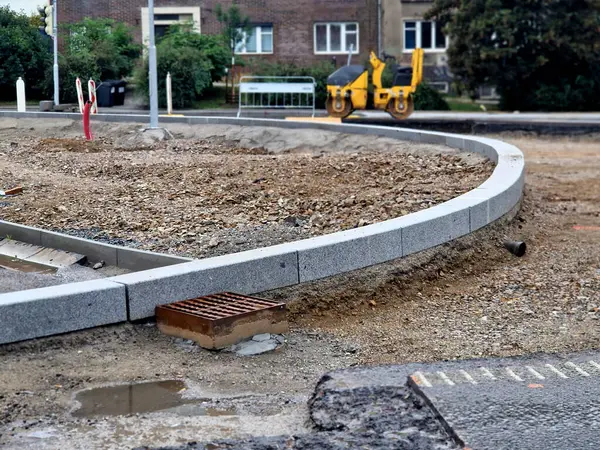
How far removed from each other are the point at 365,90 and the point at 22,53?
553 inches

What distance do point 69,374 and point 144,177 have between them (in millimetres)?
8085

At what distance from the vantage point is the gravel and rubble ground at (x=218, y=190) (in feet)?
32.0

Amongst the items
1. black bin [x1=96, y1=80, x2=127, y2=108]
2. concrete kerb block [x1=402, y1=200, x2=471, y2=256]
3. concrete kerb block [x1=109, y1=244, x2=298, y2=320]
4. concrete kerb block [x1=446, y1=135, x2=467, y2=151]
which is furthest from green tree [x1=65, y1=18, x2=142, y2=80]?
concrete kerb block [x1=109, y1=244, x2=298, y2=320]

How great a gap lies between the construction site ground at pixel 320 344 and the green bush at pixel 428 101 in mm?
28695

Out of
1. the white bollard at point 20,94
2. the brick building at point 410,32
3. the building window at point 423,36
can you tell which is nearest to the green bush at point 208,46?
the brick building at point 410,32

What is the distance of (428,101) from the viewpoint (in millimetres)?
38125

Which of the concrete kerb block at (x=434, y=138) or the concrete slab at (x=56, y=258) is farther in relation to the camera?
the concrete kerb block at (x=434, y=138)

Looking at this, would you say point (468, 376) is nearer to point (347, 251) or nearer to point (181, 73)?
point (347, 251)

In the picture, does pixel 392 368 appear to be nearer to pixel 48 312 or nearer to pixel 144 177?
pixel 48 312

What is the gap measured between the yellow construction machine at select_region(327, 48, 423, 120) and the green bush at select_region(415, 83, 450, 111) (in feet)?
31.9


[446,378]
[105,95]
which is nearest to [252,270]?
[446,378]

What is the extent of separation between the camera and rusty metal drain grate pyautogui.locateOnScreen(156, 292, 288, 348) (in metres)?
6.28

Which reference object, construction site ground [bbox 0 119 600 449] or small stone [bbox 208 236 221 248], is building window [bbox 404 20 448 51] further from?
small stone [bbox 208 236 221 248]

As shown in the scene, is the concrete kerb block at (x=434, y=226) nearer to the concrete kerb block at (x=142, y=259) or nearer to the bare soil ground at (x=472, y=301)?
the bare soil ground at (x=472, y=301)
